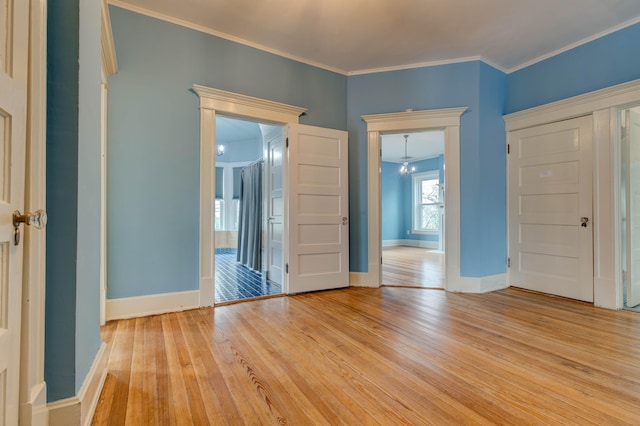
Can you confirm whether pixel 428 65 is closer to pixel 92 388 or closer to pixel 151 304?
pixel 151 304

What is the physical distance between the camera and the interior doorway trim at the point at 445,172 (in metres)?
3.61

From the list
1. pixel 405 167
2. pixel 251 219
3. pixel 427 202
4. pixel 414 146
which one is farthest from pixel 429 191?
pixel 251 219

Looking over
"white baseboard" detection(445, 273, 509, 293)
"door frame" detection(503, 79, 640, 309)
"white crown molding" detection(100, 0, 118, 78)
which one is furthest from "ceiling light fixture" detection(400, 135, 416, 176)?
"white crown molding" detection(100, 0, 118, 78)

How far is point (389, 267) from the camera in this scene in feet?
17.6

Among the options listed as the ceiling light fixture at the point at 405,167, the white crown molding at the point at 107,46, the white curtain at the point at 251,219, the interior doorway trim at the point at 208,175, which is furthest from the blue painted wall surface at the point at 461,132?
the ceiling light fixture at the point at 405,167

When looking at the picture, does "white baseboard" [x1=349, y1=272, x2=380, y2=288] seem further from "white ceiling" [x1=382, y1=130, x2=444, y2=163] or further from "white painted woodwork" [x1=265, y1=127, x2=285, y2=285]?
"white ceiling" [x1=382, y1=130, x2=444, y2=163]

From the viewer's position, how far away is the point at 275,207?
4.05 metres

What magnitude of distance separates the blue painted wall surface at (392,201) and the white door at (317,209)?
5.82m

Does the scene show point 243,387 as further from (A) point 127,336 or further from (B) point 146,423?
(A) point 127,336

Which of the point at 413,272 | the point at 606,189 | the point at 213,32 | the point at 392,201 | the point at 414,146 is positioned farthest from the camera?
the point at 392,201

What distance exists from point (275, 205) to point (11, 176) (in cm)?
315

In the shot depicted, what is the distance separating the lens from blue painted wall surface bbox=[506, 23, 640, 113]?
9.57 feet

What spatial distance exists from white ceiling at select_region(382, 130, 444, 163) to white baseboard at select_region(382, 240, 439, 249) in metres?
2.54

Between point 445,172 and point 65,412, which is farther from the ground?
point 445,172
